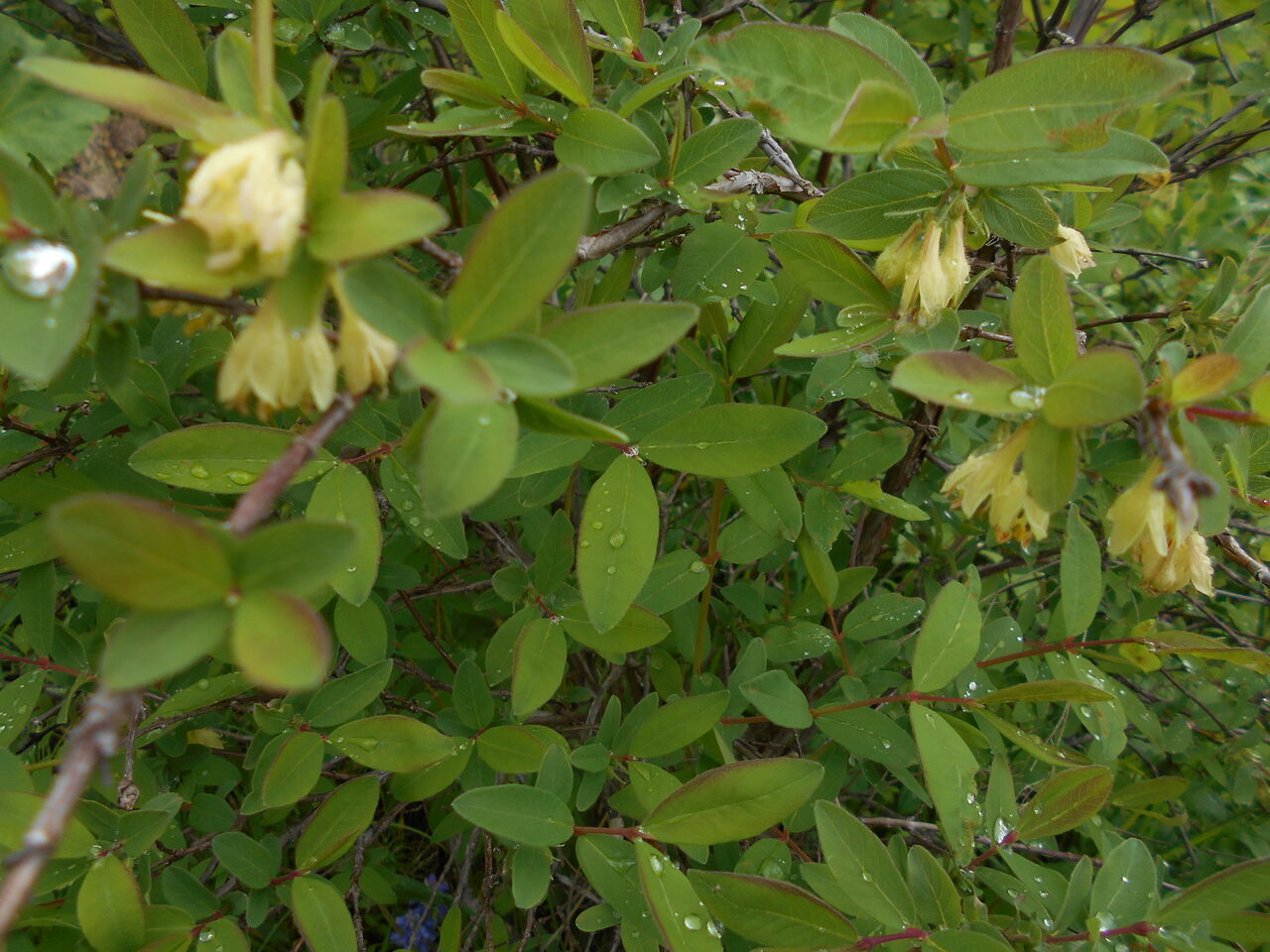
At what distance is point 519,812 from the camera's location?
124 centimetres

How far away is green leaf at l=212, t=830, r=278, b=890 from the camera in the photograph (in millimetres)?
1378

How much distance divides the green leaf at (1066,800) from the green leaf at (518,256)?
3.60ft

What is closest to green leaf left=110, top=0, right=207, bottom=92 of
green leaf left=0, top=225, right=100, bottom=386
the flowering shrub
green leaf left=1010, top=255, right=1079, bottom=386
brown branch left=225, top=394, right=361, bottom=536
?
the flowering shrub

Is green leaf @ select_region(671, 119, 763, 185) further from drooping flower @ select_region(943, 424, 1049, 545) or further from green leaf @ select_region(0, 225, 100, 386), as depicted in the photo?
green leaf @ select_region(0, 225, 100, 386)

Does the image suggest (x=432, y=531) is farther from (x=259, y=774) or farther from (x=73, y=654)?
(x=73, y=654)

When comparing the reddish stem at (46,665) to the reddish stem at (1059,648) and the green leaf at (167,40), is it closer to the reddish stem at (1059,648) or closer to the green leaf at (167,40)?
the green leaf at (167,40)

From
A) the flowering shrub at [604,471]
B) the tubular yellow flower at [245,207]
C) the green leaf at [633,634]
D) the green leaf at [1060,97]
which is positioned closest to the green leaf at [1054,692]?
the flowering shrub at [604,471]

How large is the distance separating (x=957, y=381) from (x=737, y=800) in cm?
68

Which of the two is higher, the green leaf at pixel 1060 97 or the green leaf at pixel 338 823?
the green leaf at pixel 1060 97

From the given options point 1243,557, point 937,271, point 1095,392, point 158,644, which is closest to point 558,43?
point 937,271

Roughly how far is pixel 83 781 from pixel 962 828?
117 cm

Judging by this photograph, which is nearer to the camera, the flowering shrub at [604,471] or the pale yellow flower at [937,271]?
the flowering shrub at [604,471]

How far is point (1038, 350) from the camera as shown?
0.97 m

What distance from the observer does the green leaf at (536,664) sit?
1.37 metres
